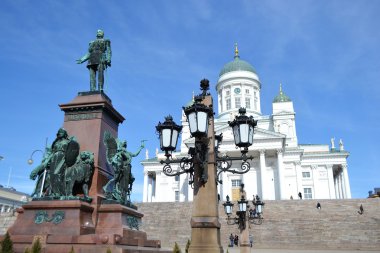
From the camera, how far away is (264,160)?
5212 centimetres

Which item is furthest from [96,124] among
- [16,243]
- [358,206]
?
[358,206]

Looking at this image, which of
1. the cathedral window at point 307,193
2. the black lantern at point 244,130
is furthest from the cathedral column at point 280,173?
the black lantern at point 244,130

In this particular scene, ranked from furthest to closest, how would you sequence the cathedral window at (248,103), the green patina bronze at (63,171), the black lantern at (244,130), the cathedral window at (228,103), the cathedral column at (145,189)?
the cathedral window at (228,103) < the cathedral window at (248,103) < the cathedral column at (145,189) < the green patina bronze at (63,171) < the black lantern at (244,130)

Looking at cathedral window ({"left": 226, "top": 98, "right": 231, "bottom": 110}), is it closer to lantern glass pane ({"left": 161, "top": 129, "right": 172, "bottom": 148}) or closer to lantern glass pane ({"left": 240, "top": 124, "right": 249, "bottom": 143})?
lantern glass pane ({"left": 240, "top": 124, "right": 249, "bottom": 143})

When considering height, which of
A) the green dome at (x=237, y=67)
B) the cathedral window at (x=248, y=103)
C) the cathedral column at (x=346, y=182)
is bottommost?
the cathedral column at (x=346, y=182)

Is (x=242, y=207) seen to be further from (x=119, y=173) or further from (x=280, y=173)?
(x=280, y=173)

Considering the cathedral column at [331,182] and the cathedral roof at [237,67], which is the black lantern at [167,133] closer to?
the cathedral column at [331,182]

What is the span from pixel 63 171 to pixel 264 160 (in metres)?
46.5

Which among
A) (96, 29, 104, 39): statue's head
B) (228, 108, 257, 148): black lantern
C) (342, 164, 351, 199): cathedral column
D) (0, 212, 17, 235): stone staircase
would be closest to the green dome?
(342, 164, 351, 199): cathedral column

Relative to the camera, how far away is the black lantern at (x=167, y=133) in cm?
642

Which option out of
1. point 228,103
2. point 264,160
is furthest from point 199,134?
point 228,103

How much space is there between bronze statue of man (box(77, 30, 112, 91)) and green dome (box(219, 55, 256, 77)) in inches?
2398

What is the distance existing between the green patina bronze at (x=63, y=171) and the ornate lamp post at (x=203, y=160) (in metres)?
2.22

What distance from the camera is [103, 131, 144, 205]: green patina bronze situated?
828 cm
